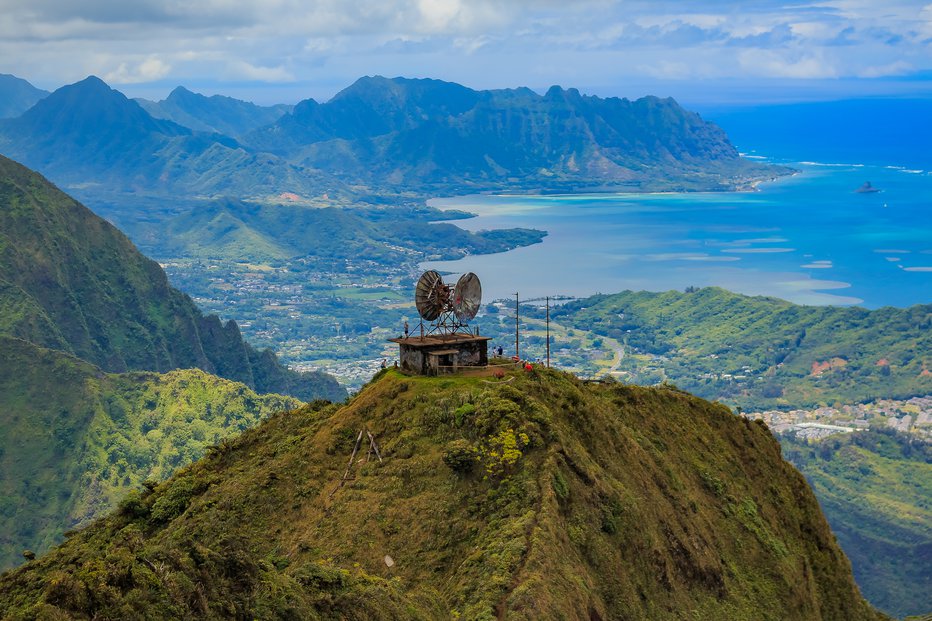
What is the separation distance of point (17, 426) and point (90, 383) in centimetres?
893

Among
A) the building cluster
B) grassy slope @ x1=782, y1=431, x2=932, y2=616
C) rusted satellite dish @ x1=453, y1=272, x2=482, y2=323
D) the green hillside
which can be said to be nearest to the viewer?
rusted satellite dish @ x1=453, y1=272, x2=482, y2=323

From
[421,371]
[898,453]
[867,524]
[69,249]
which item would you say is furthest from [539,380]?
[69,249]

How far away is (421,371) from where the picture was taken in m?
58.3

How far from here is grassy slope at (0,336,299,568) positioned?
114562mm

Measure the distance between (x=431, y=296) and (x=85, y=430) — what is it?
75.1 meters

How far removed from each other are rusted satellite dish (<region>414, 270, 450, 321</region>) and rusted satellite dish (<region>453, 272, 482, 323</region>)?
521 mm

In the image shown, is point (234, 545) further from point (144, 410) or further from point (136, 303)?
point (136, 303)

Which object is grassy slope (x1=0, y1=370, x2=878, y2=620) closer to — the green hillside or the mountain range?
the mountain range

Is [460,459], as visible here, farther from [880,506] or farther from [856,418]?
[856,418]

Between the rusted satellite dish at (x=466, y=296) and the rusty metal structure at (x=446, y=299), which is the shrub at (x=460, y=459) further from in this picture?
the rusted satellite dish at (x=466, y=296)

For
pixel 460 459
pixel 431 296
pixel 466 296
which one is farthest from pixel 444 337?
pixel 460 459

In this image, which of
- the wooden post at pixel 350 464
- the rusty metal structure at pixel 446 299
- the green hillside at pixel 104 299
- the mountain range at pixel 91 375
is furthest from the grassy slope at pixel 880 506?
the wooden post at pixel 350 464

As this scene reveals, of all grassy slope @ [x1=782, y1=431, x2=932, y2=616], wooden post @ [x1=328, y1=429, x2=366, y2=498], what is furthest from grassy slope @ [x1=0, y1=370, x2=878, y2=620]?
grassy slope @ [x1=782, y1=431, x2=932, y2=616]

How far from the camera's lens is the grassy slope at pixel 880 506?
410 feet
